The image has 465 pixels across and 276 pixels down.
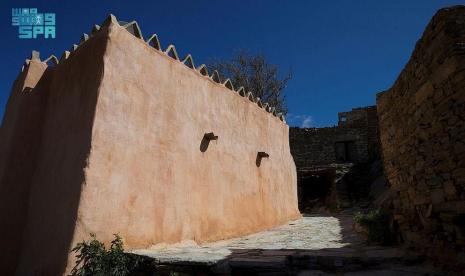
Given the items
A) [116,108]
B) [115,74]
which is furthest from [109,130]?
[115,74]

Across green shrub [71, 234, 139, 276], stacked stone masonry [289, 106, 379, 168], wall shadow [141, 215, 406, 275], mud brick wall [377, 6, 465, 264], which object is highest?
stacked stone masonry [289, 106, 379, 168]

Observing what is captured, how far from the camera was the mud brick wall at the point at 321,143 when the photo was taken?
19.3m

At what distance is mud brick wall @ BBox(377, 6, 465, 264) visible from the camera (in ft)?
11.7

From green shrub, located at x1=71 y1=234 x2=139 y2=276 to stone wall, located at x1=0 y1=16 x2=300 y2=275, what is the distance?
0.37 ft

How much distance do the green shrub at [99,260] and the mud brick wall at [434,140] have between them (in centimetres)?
356

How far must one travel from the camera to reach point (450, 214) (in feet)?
12.2

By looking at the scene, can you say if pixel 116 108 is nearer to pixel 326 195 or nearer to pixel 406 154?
pixel 406 154

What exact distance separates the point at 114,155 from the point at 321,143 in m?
15.9

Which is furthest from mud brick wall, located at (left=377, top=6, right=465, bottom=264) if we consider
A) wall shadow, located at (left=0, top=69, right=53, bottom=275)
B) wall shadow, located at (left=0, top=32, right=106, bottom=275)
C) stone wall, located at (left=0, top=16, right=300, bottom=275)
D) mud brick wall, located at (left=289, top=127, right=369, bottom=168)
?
mud brick wall, located at (left=289, top=127, right=369, bottom=168)

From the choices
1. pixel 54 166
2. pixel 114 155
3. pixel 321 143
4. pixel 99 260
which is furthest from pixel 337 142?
pixel 99 260

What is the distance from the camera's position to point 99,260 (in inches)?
170

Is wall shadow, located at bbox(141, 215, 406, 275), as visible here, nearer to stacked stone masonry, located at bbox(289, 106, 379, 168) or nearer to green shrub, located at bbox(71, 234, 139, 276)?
green shrub, located at bbox(71, 234, 139, 276)

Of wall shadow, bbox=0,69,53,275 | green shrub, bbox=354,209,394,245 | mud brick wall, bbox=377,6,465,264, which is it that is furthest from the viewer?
wall shadow, bbox=0,69,53,275

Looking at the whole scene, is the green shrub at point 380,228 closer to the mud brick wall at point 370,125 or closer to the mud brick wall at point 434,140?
the mud brick wall at point 434,140
